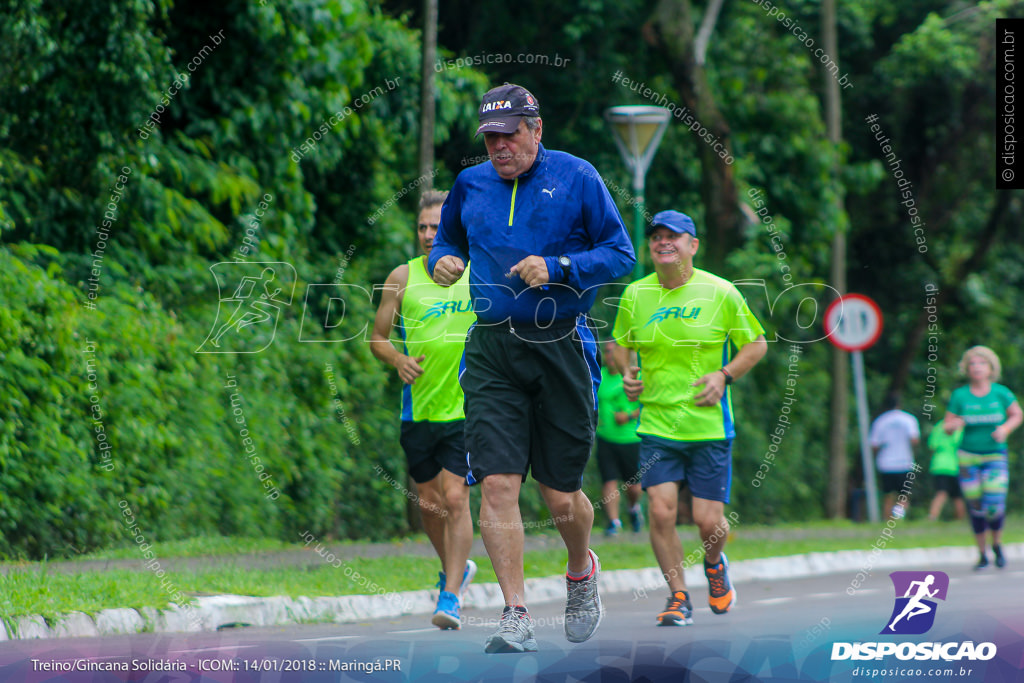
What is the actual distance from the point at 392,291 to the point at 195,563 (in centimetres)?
245

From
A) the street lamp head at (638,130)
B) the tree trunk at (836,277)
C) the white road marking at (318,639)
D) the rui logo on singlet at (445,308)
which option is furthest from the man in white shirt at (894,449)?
the white road marking at (318,639)

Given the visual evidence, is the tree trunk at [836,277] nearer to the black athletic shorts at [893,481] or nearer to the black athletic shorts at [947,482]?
the black athletic shorts at [893,481]

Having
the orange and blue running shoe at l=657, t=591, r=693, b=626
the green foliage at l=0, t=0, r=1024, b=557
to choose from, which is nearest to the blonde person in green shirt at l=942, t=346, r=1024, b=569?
the green foliage at l=0, t=0, r=1024, b=557

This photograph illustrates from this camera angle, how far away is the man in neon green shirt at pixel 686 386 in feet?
26.3

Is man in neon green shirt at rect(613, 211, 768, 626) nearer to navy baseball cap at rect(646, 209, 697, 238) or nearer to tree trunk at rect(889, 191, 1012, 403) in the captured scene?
navy baseball cap at rect(646, 209, 697, 238)

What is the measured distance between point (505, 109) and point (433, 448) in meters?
2.61

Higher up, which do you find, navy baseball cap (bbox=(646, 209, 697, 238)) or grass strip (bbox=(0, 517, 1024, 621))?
navy baseball cap (bbox=(646, 209, 697, 238))

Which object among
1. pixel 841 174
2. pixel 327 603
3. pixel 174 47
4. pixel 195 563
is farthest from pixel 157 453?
pixel 841 174

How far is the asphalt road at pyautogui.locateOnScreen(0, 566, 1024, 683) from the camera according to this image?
5.18m

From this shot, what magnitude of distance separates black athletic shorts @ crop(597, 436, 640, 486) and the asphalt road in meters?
5.45

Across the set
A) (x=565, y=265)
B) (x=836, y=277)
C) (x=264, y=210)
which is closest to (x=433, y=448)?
(x=565, y=265)

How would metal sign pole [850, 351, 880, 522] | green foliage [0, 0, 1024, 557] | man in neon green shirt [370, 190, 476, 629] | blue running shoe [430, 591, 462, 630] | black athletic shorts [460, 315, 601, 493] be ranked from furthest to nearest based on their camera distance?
metal sign pole [850, 351, 880, 522] → green foliage [0, 0, 1024, 557] → man in neon green shirt [370, 190, 476, 629] → blue running shoe [430, 591, 462, 630] → black athletic shorts [460, 315, 601, 493]

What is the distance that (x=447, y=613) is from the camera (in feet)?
24.0

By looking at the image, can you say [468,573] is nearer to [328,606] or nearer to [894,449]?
[328,606]
